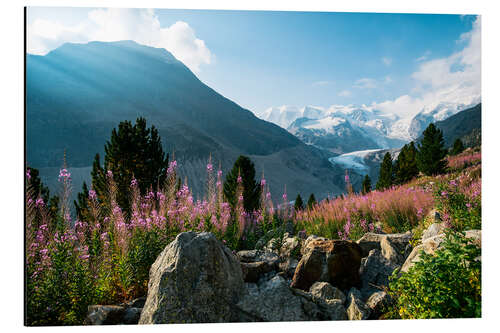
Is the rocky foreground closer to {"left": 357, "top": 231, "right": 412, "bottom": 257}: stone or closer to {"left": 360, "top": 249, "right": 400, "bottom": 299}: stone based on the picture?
{"left": 360, "top": 249, "right": 400, "bottom": 299}: stone

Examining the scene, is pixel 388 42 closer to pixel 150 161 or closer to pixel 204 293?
pixel 204 293

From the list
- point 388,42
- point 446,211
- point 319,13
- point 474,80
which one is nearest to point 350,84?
point 388,42

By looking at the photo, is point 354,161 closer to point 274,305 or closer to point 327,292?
point 327,292

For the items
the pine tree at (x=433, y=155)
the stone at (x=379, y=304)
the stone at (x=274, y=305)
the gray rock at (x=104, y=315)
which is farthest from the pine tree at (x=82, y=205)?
the pine tree at (x=433, y=155)

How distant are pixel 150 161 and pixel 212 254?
6737 millimetres

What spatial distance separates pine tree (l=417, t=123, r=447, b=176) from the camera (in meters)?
8.87

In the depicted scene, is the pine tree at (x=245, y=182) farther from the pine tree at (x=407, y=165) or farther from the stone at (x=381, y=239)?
the pine tree at (x=407, y=165)

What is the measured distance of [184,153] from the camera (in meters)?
33.7

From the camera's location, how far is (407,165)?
1430 cm

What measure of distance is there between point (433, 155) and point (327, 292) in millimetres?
8787

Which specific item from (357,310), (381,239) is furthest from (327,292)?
(381,239)

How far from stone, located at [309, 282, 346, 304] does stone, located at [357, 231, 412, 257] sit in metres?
1.12

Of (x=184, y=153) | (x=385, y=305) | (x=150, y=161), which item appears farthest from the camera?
(x=184, y=153)

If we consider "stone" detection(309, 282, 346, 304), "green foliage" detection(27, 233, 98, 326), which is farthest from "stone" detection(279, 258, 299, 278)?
"green foliage" detection(27, 233, 98, 326)
